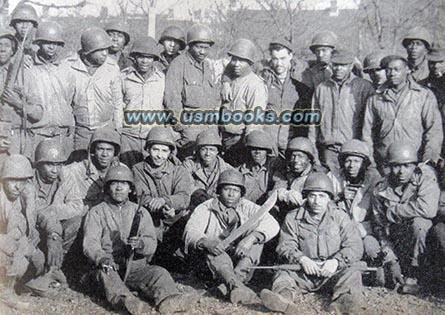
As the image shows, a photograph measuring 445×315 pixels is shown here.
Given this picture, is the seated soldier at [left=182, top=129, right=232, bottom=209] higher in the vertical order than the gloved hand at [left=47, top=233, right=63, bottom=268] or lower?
higher

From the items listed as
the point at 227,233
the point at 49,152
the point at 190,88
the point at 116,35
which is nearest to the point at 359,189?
the point at 227,233

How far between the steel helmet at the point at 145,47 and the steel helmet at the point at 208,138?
123 cm

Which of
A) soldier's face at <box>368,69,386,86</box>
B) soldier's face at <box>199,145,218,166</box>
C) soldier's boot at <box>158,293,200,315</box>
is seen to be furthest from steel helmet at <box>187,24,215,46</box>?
soldier's boot at <box>158,293,200,315</box>

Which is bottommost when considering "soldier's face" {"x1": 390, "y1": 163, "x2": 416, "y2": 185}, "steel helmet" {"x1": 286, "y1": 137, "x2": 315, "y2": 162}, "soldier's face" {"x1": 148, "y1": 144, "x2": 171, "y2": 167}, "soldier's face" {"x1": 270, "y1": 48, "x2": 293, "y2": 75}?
"soldier's face" {"x1": 390, "y1": 163, "x2": 416, "y2": 185}

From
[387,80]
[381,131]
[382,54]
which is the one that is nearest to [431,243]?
[381,131]

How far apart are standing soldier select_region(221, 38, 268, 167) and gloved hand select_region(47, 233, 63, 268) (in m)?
2.39

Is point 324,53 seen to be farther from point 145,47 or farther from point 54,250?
point 54,250

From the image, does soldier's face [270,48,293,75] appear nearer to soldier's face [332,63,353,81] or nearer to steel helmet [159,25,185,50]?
soldier's face [332,63,353,81]

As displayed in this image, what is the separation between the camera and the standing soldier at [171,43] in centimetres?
764

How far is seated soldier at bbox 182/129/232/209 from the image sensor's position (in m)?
6.52

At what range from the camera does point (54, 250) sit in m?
5.55

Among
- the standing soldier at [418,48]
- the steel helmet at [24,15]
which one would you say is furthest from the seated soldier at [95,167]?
the standing soldier at [418,48]

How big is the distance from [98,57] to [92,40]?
0.70 feet

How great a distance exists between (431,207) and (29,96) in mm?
4502
